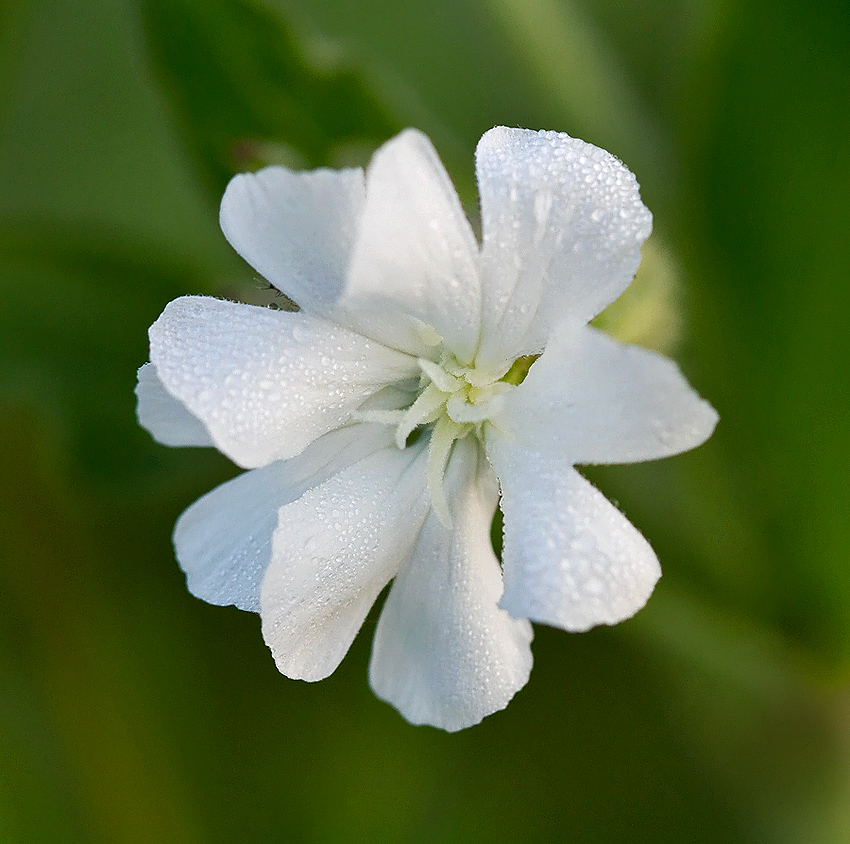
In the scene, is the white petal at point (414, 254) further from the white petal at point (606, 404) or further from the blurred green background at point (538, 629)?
the blurred green background at point (538, 629)

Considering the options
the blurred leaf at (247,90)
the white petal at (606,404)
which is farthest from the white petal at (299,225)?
the blurred leaf at (247,90)

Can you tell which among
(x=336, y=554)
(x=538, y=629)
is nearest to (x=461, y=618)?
(x=336, y=554)

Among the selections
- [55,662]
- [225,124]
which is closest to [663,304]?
[225,124]

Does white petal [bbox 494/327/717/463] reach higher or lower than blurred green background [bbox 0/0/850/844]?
higher

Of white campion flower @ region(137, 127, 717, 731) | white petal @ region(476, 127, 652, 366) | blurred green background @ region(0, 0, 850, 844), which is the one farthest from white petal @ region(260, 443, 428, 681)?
blurred green background @ region(0, 0, 850, 844)

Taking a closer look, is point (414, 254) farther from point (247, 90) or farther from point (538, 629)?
point (538, 629)

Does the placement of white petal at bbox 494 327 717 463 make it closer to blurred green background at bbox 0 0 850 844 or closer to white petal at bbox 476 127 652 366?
white petal at bbox 476 127 652 366
